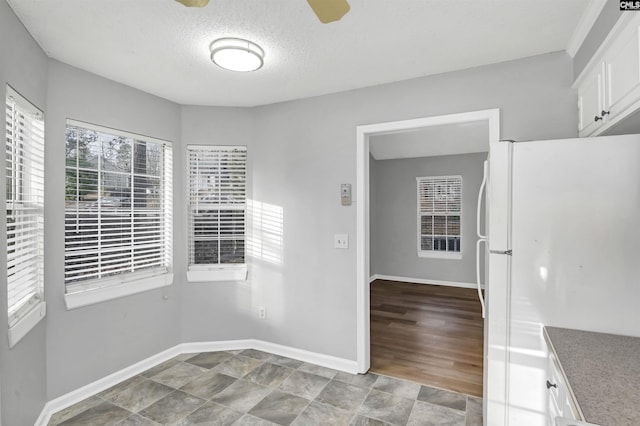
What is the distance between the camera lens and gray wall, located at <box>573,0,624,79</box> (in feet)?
5.24

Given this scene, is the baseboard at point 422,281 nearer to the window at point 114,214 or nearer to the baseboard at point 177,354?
the baseboard at point 177,354

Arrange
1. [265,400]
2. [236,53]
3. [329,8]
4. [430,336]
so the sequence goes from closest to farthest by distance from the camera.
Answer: [329,8] < [236,53] < [265,400] < [430,336]

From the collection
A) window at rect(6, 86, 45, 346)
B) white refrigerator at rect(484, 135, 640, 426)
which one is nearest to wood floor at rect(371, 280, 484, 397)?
white refrigerator at rect(484, 135, 640, 426)

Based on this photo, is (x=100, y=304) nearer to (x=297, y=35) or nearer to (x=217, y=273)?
(x=217, y=273)

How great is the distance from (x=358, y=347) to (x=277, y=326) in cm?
88

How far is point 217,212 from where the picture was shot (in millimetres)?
3547

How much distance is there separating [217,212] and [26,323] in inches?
70.3

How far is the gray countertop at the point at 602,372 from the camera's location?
1.06 meters

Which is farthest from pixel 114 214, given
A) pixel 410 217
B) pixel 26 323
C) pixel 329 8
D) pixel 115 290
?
pixel 410 217

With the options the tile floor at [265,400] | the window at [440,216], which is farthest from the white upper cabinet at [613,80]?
the window at [440,216]

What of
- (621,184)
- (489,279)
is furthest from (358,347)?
(621,184)

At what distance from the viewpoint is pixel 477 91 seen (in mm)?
2572

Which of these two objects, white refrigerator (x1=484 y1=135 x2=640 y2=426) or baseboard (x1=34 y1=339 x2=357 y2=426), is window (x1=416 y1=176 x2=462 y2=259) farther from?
white refrigerator (x1=484 y1=135 x2=640 y2=426)

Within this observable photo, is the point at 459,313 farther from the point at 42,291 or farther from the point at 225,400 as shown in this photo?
the point at 42,291
